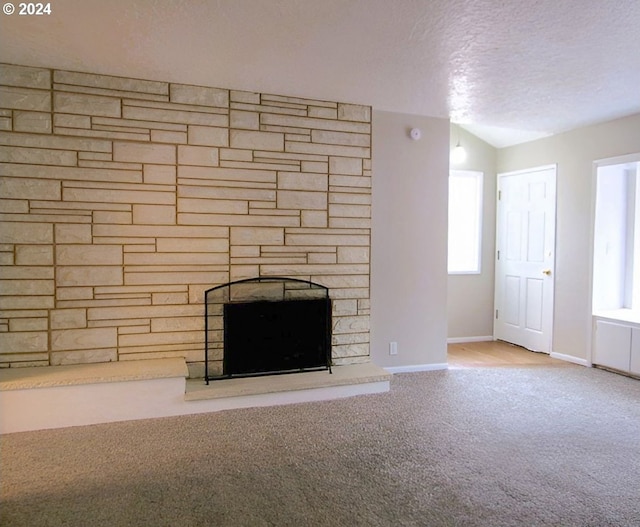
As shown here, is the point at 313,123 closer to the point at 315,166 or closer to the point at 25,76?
the point at 315,166

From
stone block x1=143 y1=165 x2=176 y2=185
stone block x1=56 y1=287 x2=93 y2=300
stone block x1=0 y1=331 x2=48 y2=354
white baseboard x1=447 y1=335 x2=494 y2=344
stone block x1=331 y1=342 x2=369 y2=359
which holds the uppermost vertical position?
stone block x1=143 y1=165 x2=176 y2=185

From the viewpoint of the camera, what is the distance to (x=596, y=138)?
4559 millimetres

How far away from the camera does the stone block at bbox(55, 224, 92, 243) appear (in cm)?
332

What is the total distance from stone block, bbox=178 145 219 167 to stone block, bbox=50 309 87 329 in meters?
Answer: 1.39

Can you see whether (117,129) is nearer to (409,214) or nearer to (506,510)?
(409,214)

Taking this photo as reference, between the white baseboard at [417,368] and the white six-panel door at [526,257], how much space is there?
152cm

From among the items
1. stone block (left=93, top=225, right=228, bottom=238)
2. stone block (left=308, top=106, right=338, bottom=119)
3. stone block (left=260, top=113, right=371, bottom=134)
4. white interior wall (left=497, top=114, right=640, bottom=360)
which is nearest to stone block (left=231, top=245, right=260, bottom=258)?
stone block (left=93, top=225, right=228, bottom=238)

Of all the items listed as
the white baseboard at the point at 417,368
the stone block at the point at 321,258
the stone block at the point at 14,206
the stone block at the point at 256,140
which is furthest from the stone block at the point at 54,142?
the white baseboard at the point at 417,368

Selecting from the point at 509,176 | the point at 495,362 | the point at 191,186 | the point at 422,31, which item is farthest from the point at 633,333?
the point at 191,186

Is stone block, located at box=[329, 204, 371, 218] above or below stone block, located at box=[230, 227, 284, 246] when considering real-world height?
above

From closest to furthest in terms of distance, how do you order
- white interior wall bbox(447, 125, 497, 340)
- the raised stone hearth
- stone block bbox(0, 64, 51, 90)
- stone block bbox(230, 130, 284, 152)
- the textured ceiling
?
1. the textured ceiling
2. the raised stone hearth
3. stone block bbox(0, 64, 51, 90)
4. stone block bbox(230, 130, 284, 152)
5. white interior wall bbox(447, 125, 497, 340)

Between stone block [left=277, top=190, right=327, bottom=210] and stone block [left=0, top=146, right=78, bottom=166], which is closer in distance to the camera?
stone block [left=0, top=146, right=78, bottom=166]

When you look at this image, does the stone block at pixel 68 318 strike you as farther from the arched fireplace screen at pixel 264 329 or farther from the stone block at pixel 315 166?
the stone block at pixel 315 166

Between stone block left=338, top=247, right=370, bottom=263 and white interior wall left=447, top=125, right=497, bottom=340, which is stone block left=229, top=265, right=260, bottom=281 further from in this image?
white interior wall left=447, top=125, right=497, bottom=340
